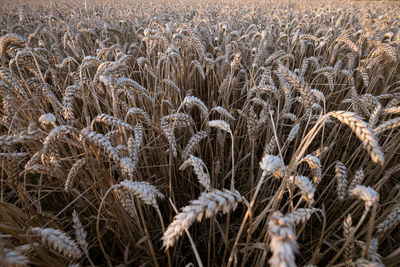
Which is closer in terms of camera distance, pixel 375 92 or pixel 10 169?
pixel 10 169

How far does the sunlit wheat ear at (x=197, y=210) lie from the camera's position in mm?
515

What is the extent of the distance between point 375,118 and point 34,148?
203cm

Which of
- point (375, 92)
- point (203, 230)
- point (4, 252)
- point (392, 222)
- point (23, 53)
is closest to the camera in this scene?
point (4, 252)

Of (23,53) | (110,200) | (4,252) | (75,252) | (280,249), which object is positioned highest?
(23,53)

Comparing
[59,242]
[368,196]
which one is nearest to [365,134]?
[368,196]

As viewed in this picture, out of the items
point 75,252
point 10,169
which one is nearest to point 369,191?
point 75,252

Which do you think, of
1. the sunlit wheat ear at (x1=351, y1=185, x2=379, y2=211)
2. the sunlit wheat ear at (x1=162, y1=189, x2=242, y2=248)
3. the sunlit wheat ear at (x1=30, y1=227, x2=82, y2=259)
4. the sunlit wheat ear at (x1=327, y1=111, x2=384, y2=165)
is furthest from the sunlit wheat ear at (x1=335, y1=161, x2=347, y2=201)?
the sunlit wheat ear at (x1=30, y1=227, x2=82, y2=259)

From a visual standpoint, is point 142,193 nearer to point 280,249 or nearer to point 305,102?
point 280,249

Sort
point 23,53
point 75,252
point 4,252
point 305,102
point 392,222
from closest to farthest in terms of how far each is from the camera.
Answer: point 4,252, point 75,252, point 392,222, point 305,102, point 23,53

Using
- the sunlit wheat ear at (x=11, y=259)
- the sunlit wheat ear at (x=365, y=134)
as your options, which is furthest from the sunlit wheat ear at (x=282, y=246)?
the sunlit wheat ear at (x=11, y=259)

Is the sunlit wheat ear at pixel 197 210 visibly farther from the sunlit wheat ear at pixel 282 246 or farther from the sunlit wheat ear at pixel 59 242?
the sunlit wheat ear at pixel 59 242

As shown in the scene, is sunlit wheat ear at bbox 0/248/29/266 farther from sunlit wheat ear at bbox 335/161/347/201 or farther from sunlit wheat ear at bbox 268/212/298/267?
sunlit wheat ear at bbox 335/161/347/201

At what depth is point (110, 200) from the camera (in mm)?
1177

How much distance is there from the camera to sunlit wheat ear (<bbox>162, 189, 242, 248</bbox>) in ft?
1.69
